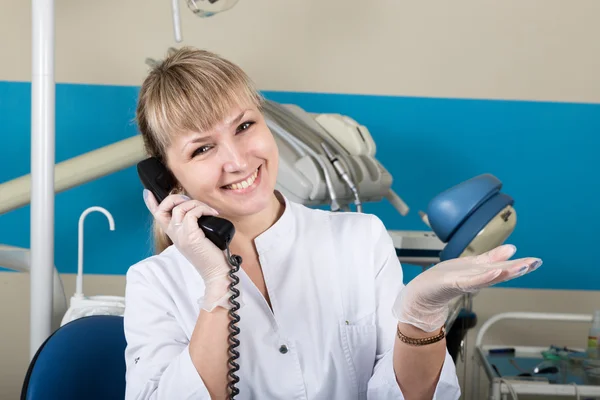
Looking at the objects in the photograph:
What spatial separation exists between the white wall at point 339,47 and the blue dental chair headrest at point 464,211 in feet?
4.00

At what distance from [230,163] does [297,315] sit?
316mm

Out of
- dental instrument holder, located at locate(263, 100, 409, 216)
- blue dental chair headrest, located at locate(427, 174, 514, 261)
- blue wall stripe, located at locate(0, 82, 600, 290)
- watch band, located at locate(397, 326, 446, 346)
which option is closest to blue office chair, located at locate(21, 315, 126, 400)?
watch band, located at locate(397, 326, 446, 346)

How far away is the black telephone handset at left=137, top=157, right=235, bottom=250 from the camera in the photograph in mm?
1339

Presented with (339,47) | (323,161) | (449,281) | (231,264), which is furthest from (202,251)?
(339,47)

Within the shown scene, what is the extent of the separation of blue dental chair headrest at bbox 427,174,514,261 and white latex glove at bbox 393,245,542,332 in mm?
910

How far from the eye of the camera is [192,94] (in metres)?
1.49

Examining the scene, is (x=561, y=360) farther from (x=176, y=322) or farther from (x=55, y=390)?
(x=55, y=390)

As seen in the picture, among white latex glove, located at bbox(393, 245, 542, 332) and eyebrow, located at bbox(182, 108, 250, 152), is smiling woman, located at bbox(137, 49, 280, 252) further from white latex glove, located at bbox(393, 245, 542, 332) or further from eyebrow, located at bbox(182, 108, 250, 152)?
white latex glove, located at bbox(393, 245, 542, 332)

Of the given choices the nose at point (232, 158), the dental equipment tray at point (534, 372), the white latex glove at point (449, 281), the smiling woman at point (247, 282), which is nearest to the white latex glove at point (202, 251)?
the smiling woman at point (247, 282)

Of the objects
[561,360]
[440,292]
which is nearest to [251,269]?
[440,292]

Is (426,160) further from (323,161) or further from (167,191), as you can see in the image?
(167,191)

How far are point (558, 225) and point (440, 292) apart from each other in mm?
2399

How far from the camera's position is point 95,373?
5.10ft

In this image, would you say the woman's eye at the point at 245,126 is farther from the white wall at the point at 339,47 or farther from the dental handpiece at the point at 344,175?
the white wall at the point at 339,47
